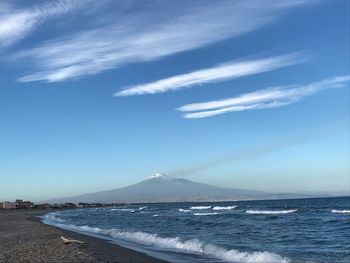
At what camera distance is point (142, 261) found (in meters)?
17.2

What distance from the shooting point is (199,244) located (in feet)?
73.4

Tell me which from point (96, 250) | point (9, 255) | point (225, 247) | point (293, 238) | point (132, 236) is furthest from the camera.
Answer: point (132, 236)

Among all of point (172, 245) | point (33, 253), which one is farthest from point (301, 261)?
point (33, 253)

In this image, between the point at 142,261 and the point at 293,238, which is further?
the point at 293,238

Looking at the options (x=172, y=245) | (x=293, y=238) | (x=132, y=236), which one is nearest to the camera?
(x=172, y=245)

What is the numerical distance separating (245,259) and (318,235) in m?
10.8

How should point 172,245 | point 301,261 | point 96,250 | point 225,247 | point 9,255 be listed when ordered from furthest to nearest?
1. point 172,245
2. point 225,247
3. point 96,250
4. point 9,255
5. point 301,261

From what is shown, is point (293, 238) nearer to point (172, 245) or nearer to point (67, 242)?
point (172, 245)

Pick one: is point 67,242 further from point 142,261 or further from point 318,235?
point 318,235

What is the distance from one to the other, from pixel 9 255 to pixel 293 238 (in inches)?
564

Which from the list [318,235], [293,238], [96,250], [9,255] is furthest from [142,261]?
[318,235]

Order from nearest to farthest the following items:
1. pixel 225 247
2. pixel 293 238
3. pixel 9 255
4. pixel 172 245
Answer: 1. pixel 9 255
2. pixel 225 247
3. pixel 172 245
4. pixel 293 238

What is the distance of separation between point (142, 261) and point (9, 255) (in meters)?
5.24

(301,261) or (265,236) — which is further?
(265,236)
